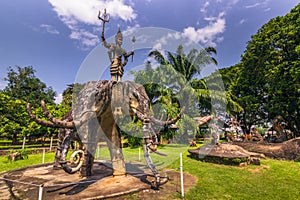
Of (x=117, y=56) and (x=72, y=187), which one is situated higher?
(x=117, y=56)

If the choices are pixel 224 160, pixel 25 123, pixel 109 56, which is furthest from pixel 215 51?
pixel 25 123

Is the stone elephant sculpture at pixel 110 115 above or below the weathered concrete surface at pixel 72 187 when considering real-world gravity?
above

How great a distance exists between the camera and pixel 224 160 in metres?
10.3

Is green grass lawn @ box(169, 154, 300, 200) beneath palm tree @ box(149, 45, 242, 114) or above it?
beneath

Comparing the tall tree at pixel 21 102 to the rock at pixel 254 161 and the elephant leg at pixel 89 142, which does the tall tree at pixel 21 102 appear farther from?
the rock at pixel 254 161

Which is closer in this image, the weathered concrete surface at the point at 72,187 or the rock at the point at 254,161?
the weathered concrete surface at the point at 72,187

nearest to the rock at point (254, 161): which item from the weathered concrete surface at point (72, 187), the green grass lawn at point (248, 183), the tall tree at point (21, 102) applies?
the green grass lawn at point (248, 183)

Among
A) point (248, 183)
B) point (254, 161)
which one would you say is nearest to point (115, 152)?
point (248, 183)

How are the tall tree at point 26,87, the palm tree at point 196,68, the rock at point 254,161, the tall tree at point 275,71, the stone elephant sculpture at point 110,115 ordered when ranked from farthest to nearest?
the tall tree at point 26,87, the palm tree at point 196,68, the tall tree at point 275,71, the rock at point 254,161, the stone elephant sculpture at point 110,115

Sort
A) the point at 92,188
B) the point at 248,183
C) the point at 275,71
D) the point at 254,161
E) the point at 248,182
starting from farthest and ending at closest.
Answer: the point at 275,71, the point at 254,161, the point at 248,182, the point at 248,183, the point at 92,188

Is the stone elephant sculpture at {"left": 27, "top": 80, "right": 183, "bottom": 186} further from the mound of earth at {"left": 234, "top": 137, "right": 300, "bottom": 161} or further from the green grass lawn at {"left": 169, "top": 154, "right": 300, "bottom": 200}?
the mound of earth at {"left": 234, "top": 137, "right": 300, "bottom": 161}

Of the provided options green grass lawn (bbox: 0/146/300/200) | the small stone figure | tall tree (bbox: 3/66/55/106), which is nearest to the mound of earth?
green grass lawn (bbox: 0/146/300/200)

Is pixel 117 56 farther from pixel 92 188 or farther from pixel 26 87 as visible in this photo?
pixel 26 87

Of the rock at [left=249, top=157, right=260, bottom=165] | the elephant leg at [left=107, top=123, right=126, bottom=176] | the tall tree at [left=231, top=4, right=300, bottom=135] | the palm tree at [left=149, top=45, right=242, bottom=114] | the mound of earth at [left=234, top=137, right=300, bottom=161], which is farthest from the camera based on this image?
the palm tree at [left=149, top=45, right=242, bottom=114]
